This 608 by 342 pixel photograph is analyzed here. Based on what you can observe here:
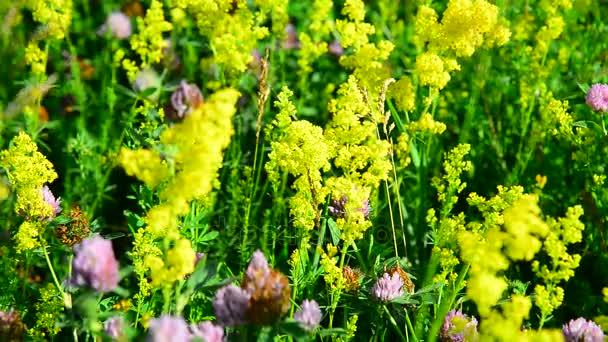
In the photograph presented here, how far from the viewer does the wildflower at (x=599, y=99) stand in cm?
319

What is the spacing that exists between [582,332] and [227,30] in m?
2.00

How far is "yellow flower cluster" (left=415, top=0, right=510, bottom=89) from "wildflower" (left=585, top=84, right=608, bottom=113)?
1.89 feet

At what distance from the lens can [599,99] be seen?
319 centimetres

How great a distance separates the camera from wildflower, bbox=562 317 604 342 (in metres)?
2.33

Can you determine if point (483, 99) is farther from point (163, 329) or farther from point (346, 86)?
point (163, 329)

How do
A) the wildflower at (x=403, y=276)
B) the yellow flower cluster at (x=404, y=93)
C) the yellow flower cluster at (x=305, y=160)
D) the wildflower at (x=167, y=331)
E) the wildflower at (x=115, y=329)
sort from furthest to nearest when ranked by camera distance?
the yellow flower cluster at (x=404, y=93)
the wildflower at (x=403, y=276)
the yellow flower cluster at (x=305, y=160)
the wildflower at (x=115, y=329)
the wildflower at (x=167, y=331)

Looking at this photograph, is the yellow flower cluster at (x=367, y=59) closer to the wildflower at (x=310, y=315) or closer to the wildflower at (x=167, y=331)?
the wildflower at (x=310, y=315)

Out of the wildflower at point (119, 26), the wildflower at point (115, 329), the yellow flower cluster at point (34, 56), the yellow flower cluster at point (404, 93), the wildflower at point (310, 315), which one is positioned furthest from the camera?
the wildflower at point (119, 26)

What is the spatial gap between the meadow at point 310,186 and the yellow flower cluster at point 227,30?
0.01 m

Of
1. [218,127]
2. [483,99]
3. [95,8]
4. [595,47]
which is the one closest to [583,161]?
[483,99]

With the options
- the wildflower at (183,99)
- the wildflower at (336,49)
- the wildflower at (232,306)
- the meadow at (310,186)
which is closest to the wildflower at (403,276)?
the meadow at (310,186)

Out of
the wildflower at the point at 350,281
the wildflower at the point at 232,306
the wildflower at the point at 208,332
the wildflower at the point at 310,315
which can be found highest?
the wildflower at the point at 232,306

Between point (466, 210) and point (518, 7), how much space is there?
1.42 metres

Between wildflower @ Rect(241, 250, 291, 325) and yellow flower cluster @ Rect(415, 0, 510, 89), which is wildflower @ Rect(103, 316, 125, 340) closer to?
wildflower @ Rect(241, 250, 291, 325)
